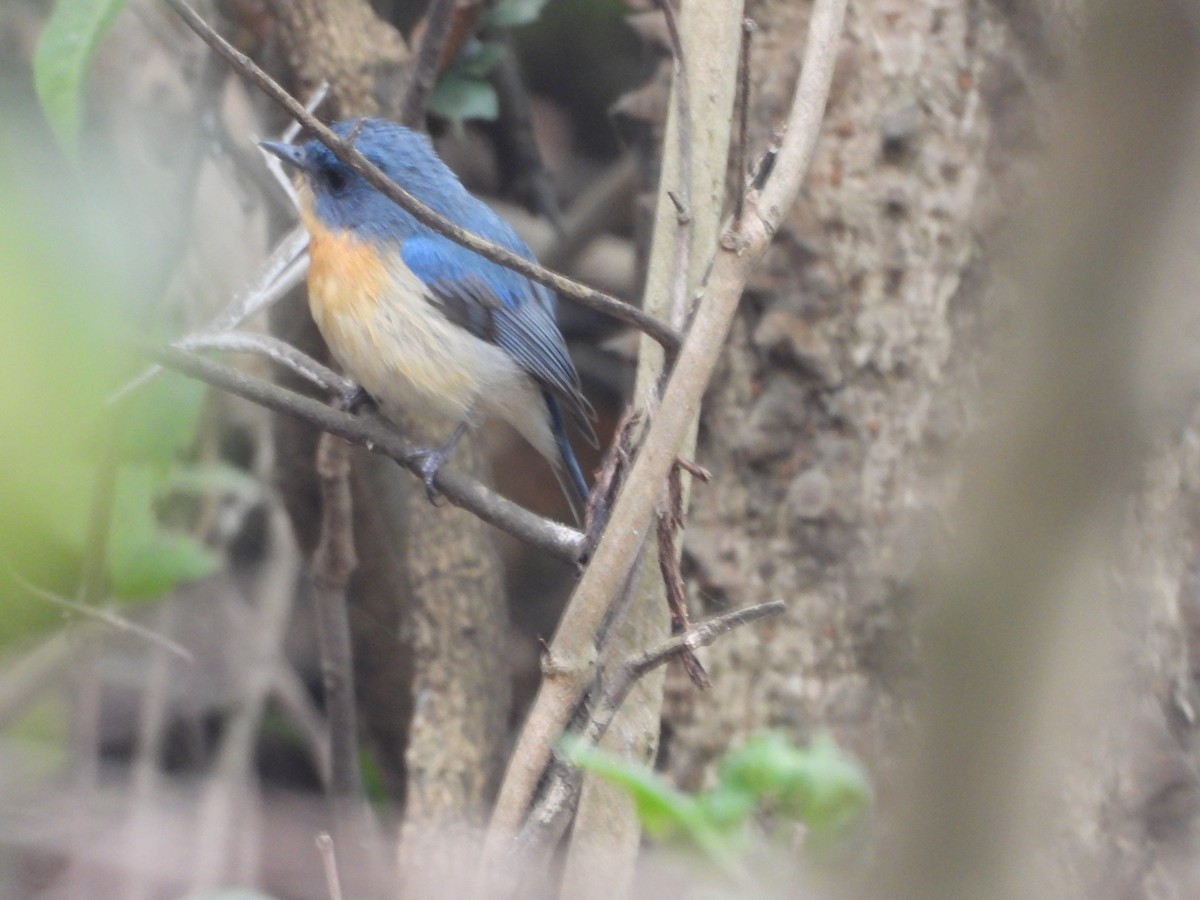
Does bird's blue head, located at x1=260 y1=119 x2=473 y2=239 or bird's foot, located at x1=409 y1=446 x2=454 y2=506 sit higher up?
bird's blue head, located at x1=260 y1=119 x2=473 y2=239

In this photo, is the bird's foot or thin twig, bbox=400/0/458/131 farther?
thin twig, bbox=400/0/458/131

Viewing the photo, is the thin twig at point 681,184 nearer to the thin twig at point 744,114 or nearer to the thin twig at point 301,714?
the thin twig at point 744,114

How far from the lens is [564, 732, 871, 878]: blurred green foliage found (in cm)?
96

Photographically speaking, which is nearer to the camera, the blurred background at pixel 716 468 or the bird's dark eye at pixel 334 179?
the blurred background at pixel 716 468

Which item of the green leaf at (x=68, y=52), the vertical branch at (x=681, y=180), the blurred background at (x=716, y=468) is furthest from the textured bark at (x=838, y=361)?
the green leaf at (x=68, y=52)

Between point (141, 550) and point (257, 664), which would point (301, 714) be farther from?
point (141, 550)

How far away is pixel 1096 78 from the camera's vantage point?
0.72 meters

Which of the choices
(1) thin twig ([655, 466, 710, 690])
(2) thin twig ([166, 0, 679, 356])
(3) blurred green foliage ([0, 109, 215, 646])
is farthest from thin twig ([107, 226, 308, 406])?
(3) blurred green foliage ([0, 109, 215, 646])

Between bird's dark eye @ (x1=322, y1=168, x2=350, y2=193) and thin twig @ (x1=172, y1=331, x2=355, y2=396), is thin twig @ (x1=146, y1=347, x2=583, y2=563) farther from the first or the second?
bird's dark eye @ (x1=322, y1=168, x2=350, y2=193)

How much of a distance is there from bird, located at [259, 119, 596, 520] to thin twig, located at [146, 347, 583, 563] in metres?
0.70

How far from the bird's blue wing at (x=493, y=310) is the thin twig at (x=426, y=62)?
33 centimetres

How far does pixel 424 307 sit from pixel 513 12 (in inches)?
37.5

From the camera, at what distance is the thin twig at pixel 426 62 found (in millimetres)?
3287

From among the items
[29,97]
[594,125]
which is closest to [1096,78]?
[29,97]
